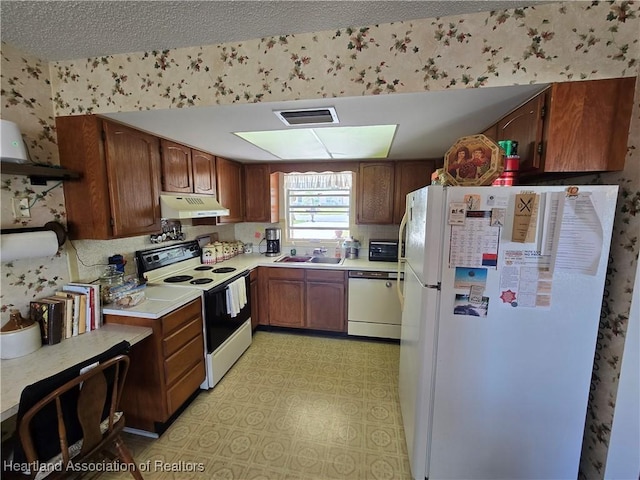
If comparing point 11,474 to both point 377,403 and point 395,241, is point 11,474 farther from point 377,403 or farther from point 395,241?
point 395,241

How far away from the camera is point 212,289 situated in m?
2.19

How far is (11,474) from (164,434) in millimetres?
866

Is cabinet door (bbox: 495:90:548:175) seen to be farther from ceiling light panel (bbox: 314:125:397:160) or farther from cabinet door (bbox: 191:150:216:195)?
cabinet door (bbox: 191:150:216:195)

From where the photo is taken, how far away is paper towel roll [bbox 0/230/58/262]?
1.34m

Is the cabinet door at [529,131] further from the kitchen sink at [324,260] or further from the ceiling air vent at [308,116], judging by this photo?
the kitchen sink at [324,260]

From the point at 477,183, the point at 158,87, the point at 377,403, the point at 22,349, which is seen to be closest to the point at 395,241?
the point at 377,403

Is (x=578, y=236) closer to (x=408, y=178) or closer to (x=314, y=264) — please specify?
(x=408, y=178)

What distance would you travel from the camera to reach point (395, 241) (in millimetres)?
3215

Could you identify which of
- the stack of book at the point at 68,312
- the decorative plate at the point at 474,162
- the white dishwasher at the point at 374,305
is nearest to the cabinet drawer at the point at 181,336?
the stack of book at the point at 68,312

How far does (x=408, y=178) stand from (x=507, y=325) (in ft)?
7.13

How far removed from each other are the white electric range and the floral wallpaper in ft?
2.46

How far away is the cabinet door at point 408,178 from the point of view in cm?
302

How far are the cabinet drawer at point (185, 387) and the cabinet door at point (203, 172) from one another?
1.60m

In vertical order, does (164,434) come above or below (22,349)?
below
